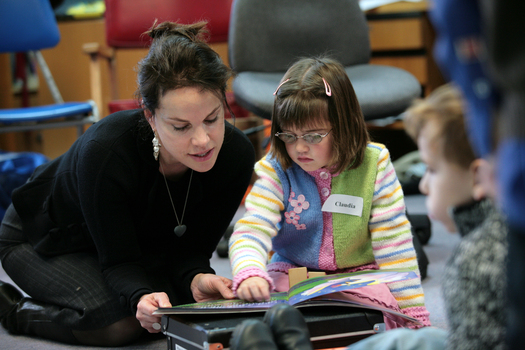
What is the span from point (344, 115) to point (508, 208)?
2.28 ft

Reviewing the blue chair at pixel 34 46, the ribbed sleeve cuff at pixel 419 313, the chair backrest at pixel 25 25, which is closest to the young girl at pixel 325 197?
the ribbed sleeve cuff at pixel 419 313

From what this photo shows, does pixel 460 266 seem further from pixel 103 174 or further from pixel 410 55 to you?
pixel 410 55

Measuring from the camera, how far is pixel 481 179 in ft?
1.82

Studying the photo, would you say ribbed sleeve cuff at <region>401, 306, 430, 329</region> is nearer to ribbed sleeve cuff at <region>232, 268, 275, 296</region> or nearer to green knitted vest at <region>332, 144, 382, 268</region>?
green knitted vest at <region>332, 144, 382, 268</region>

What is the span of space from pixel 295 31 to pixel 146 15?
0.70 m

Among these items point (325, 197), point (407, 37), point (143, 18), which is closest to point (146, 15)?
point (143, 18)

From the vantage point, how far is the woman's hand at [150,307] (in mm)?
1001

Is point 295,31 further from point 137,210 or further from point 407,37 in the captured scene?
point 137,210

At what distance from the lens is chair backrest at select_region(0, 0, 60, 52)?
7.87ft

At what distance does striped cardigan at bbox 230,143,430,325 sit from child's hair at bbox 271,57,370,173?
0.04 metres

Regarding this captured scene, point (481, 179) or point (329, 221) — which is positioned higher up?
point (481, 179)

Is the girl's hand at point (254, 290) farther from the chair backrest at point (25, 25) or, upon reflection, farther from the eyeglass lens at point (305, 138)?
the chair backrest at point (25, 25)

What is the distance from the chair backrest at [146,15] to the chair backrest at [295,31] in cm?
46

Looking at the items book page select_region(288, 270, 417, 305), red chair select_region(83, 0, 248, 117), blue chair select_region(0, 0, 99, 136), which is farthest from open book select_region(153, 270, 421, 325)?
blue chair select_region(0, 0, 99, 136)
